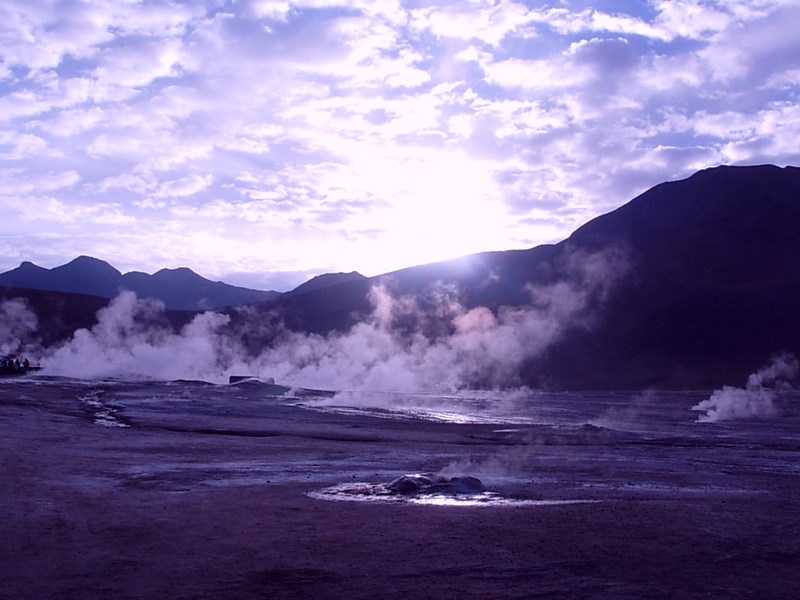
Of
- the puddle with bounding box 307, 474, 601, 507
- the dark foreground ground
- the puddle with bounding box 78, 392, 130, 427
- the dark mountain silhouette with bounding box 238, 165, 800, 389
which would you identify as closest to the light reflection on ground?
the puddle with bounding box 307, 474, 601, 507

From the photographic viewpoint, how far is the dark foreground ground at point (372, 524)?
908 cm

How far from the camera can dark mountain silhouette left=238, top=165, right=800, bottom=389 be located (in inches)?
3445

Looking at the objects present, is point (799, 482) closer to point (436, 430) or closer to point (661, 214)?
point (436, 430)

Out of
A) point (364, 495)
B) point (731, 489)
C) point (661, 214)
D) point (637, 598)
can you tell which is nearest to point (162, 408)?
point (364, 495)

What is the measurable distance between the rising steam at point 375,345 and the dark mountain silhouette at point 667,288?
2.39m

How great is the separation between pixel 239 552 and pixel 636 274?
358 feet

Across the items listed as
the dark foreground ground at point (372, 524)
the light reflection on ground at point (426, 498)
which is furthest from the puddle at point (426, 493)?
the dark foreground ground at point (372, 524)

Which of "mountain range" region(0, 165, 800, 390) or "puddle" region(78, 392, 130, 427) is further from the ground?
"mountain range" region(0, 165, 800, 390)

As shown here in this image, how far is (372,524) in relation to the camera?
1232 centimetres

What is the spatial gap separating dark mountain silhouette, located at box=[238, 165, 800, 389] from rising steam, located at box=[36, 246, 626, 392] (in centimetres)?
239

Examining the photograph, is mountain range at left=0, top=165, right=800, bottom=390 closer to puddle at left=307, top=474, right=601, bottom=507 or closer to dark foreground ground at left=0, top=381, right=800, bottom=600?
dark foreground ground at left=0, top=381, right=800, bottom=600

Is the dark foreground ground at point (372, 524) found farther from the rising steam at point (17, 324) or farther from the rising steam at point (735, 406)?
the rising steam at point (17, 324)

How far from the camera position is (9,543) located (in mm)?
10289

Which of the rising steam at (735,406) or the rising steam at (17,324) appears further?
the rising steam at (17,324)
